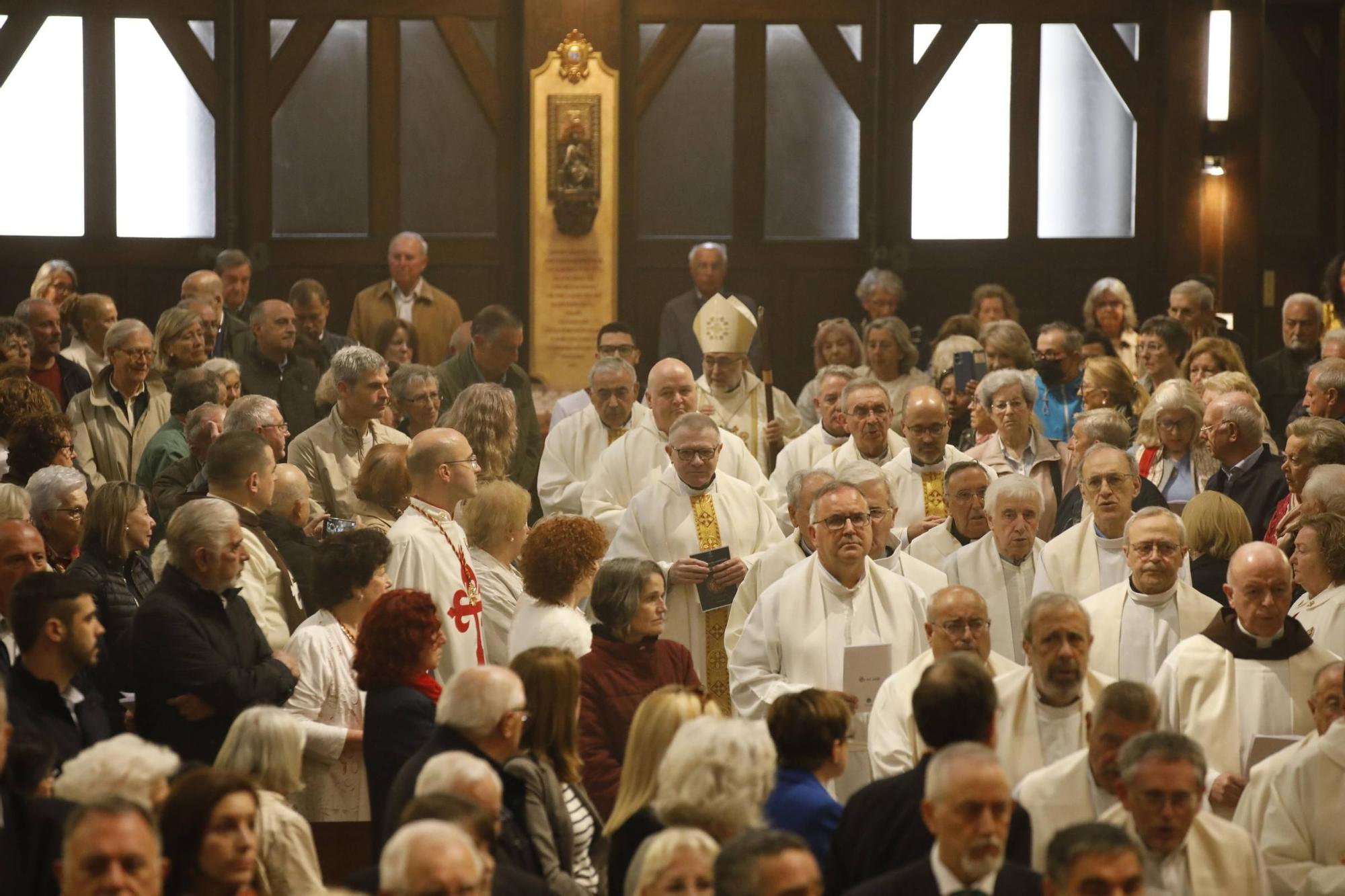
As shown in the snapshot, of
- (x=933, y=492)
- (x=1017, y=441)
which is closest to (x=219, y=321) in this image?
(x=933, y=492)

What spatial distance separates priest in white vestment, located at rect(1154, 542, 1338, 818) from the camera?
6.73 metres

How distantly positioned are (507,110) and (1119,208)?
4.67m

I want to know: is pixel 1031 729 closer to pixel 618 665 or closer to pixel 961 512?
pixel 618 665

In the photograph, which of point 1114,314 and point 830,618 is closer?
point 830,618

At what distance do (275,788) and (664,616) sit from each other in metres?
2.31

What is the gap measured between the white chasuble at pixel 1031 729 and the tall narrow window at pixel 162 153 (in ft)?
29.6

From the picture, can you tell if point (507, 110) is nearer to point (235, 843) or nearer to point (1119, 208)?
point (1119, 208)

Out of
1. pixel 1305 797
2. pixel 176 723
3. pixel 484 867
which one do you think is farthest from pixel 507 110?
pixel 484 867

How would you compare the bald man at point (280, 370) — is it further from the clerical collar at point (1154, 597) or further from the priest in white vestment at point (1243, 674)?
the priest in white vestment at point (1243, 674)

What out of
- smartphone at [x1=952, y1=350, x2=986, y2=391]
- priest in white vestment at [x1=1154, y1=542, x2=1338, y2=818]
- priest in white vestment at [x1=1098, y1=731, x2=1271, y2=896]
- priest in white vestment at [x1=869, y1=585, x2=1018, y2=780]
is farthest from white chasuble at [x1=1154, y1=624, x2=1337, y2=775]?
smartphone at [x1=952, y1=350, x2=986, y2=391]

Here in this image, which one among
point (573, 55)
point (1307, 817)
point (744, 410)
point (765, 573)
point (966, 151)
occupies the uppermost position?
point (573, 55)

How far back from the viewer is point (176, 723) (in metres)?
6.22

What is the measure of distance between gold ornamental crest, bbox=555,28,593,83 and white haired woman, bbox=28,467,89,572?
7.23m

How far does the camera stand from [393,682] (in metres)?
5.90
